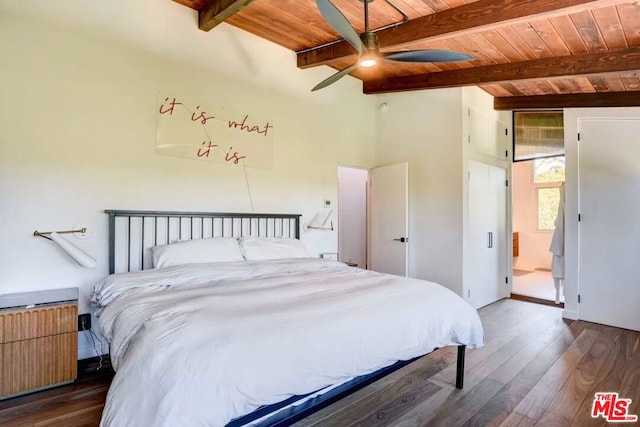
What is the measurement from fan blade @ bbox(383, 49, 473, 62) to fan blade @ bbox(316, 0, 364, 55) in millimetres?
361

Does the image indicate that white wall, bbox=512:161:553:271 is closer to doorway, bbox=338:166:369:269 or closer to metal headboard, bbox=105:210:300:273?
doorway, bbox=338:166:369:269

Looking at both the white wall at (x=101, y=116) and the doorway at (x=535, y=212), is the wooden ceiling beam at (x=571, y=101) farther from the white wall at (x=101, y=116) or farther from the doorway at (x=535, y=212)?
the white wall at (x=101, y=116)

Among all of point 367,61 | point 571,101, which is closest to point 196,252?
point 367,61

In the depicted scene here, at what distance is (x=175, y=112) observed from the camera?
3.35m

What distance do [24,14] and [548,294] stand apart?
23.8 ft

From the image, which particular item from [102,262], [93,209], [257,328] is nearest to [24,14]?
[93,209]

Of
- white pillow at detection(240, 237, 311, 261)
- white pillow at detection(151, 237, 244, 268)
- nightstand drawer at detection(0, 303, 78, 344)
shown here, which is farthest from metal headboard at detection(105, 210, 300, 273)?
nightstand drawer at detection(0, 303, 78, 344)

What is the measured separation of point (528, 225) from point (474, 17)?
657cm

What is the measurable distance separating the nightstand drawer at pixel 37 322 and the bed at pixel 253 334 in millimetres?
242

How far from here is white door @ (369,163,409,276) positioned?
15.2ft

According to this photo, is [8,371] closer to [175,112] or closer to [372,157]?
[175,112]

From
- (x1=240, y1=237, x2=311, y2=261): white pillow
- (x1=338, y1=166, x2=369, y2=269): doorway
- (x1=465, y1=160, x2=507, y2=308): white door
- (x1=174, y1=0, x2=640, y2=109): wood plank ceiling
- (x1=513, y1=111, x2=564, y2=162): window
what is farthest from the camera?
(x1=338, y1=166, x2=369, y2=269): doorway

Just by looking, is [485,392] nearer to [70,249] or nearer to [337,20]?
[337,20]

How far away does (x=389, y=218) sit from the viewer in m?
Result: 4.86
